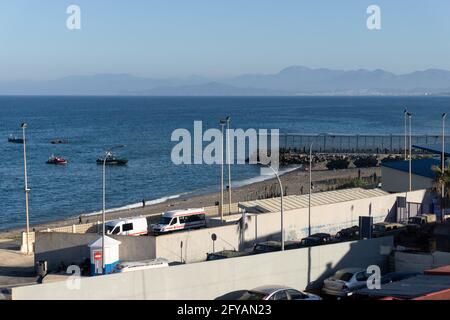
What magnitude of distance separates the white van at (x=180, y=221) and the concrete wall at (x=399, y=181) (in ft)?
43.1

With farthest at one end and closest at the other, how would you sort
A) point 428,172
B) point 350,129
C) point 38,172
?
1. point 350,129
2. point 38,172
3. point 428,172

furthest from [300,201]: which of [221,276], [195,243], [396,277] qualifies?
[221,276]

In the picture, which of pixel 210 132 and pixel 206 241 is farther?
pixel 210 132

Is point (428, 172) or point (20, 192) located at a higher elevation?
point (428, 172)

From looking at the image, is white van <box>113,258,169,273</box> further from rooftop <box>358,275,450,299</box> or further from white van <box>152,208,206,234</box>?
white van <box>152,208,206,234</box>

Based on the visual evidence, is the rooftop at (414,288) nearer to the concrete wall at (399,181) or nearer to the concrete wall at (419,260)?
the concrete wall at (419,260)

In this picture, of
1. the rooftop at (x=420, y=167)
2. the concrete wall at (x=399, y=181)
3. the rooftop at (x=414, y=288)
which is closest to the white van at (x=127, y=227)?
the rooftop at (x=414, y=288)

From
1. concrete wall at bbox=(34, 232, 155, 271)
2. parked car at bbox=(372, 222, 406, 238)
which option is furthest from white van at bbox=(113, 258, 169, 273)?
parked car at bbox=(372, 222, 406, 238)

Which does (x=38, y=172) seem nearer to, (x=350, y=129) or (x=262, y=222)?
(x=262, y=222)

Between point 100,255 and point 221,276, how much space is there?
287 inches

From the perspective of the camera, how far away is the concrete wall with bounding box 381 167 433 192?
37281 millimetres
